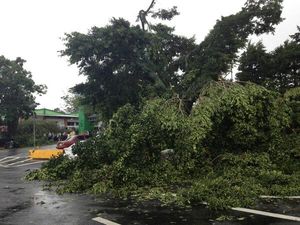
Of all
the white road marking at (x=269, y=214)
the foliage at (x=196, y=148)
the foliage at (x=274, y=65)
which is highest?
the foliage at (x=274, y=65)

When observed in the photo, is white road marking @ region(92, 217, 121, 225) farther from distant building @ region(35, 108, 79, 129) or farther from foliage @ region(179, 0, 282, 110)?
distant building @ region(35, 108, 79, 129)

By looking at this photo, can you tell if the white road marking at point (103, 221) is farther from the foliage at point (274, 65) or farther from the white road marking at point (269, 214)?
the foliage at point (274, 65)

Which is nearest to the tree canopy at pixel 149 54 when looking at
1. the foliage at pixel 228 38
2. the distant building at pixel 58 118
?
the foliage at pixel 228 38

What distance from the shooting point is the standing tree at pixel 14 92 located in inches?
1442

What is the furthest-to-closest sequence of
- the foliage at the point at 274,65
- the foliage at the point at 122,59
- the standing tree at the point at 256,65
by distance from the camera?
the foliage at the point at 122,59 → the standing tree at the point at 256,65 → the foliage at the point at 274,65

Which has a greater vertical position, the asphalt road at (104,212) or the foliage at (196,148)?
the foliage at (196,148)

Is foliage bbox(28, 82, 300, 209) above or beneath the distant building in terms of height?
beneath

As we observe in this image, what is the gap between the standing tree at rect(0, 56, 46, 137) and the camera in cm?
3663

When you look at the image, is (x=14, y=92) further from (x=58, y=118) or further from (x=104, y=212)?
(x=104, y=212)

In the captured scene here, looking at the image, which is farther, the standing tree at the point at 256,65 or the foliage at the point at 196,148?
the standing tree at the point at 256,65

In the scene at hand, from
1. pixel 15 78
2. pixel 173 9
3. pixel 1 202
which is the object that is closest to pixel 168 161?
pixel 1 202

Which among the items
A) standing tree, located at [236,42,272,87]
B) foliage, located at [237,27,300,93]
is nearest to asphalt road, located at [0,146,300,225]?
foliage, located at [237,27,300,93]

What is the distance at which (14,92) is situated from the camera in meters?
37.3

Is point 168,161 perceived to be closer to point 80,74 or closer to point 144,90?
point 144,90
